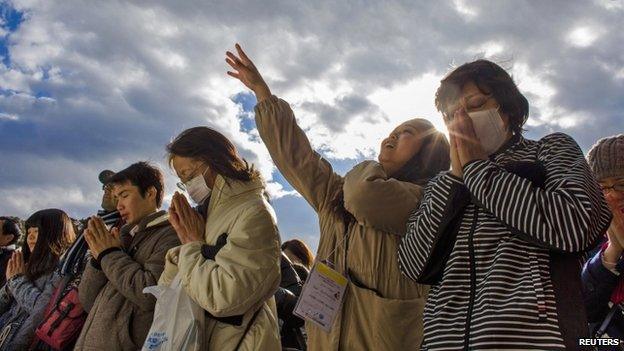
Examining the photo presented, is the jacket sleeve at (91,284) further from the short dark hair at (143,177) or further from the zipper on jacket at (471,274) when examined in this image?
the zipper on jacket at (471,274)

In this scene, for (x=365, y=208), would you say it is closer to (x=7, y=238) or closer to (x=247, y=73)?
(x=247, y=73)

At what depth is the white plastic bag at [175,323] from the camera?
9.84 ft

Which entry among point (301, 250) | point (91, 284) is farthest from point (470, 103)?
point (301, 250)

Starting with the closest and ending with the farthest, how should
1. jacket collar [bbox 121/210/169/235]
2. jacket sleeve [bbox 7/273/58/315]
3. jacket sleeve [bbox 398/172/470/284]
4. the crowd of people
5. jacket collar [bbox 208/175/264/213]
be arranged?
the crowd of people < jacket sleeve [bbox 398/172/470/284] < jacket collar [bbox 208/175/264/213] < jacket collar [bbox 121/210/169/235] < jacket sleeve [bbox 7/273/58/315]

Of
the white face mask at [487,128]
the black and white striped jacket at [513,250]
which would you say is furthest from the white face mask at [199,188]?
the white face mask at [487,128]

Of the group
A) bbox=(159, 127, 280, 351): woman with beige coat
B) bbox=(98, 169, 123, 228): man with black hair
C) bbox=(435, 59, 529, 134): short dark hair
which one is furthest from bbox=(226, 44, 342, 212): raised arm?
bbox=(98, 169, 123, 228): man with black hair

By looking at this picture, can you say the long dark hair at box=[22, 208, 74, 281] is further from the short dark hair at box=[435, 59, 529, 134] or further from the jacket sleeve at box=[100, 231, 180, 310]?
the short dark hair at box=[435, 59, 529, 134]

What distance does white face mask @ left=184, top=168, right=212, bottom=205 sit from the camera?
13.1 feet

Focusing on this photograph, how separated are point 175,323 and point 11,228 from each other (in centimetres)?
628

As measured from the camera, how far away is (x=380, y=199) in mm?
2928

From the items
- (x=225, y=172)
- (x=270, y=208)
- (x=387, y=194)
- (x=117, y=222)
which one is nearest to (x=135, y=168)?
(x=117, y=222)

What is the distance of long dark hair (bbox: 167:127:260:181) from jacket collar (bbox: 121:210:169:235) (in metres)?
0.67

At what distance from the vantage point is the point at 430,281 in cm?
232

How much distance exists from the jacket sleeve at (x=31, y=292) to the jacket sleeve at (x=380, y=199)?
4491 mm
